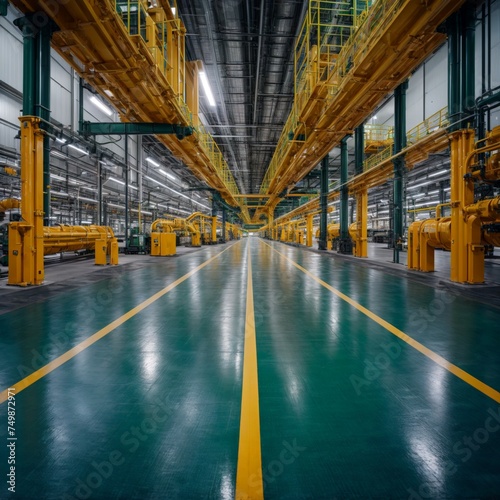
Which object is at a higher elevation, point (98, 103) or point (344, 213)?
point (98, 103)

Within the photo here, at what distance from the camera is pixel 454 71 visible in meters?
7.77

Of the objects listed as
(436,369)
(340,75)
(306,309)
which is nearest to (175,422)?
(436,369)

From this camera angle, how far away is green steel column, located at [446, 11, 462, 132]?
755cm

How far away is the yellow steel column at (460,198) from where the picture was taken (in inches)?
290

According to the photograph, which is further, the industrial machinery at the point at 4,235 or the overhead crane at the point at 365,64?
the industrial machinery at the point at 4,235

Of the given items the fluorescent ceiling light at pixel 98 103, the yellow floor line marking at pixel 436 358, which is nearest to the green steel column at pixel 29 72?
the yellow floor line marking at pixel 436 358

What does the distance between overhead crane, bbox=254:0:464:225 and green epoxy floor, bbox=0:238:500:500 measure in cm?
655

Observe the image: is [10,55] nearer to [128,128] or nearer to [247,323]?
[128,128]

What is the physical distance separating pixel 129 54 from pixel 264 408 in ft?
28.7

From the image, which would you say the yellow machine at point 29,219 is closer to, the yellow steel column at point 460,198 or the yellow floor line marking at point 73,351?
the yellow floor line marking at point 73,351

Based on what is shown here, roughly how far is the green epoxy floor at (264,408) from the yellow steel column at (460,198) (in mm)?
3345

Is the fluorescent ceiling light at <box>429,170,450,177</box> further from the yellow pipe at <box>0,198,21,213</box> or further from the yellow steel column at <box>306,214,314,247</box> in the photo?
the yellow pipe at <box>0,198,21,213</box>

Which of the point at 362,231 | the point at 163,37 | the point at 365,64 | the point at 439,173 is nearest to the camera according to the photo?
the point at 365,64

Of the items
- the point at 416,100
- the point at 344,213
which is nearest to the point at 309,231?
the point at 344,213
